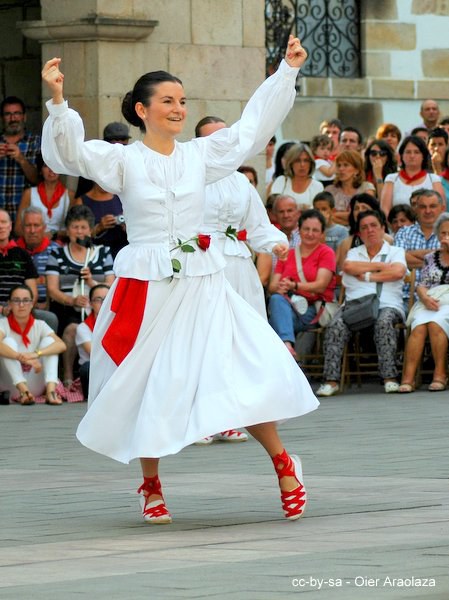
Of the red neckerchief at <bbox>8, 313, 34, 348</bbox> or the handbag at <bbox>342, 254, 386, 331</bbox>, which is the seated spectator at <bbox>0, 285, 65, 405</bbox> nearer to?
the red neckerchief at <bbox>8, 313, 34, 348</bbox>

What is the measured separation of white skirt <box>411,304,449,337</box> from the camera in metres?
13.8

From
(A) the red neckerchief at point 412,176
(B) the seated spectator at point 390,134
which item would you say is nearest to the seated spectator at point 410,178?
(A) the red neckerchief at point 412,176

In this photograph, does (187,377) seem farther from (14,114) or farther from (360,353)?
(14,114)

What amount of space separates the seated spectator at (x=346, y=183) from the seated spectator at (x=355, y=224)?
70 centimetres

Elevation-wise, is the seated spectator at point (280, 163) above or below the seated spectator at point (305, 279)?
above

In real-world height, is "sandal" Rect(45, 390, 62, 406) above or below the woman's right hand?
below

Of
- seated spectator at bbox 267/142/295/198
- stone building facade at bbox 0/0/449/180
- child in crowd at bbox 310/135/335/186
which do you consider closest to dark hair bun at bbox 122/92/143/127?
stone building facade at bbox 0/0/449/180

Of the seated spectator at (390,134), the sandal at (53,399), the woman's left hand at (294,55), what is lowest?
the sandal at (53,399)

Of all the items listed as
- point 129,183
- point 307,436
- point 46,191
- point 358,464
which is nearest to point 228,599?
point 129,183

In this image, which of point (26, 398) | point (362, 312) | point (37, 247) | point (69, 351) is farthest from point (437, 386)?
point (37, 247)

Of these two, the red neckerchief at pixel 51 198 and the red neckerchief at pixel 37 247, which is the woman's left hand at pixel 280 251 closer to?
the red neckerchief at pixel 37 247

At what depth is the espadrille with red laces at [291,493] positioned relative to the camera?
24.1 feet

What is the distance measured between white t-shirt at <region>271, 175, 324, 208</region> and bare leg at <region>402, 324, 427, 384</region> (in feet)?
7.45

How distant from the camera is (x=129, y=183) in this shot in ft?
25.2
